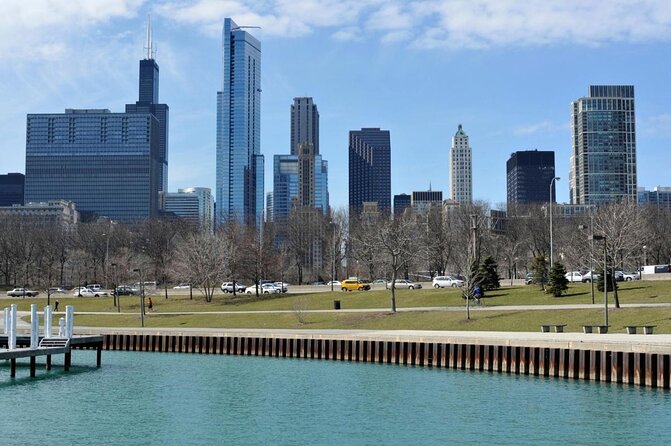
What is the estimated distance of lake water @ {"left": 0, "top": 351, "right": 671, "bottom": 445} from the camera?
122 feet

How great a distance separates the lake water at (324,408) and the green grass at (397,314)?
40.9 feet

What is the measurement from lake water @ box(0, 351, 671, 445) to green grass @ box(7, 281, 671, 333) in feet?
40.9

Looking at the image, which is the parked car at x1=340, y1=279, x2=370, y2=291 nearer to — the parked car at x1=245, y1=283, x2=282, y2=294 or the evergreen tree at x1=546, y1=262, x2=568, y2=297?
the parked car at x1=245, y1=283, x2=282, y2=294

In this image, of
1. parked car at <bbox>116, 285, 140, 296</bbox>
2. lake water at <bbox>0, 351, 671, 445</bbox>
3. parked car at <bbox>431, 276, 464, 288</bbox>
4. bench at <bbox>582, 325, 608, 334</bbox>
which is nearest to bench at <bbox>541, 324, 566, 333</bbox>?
bench at <bbox>582, 325, 608, 334</bbox>

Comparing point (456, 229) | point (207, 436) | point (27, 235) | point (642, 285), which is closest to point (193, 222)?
point (27, 235)

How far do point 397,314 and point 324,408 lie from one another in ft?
111

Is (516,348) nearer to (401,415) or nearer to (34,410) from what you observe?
(401,415)

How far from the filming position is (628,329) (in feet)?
180

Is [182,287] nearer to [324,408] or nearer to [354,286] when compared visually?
[354,286]

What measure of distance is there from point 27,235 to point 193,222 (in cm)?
3238

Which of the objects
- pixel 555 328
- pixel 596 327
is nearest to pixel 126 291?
pixel 555 328

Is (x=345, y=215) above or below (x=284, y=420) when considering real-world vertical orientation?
above

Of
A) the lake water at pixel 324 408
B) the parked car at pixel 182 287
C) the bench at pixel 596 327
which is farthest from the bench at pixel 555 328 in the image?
the parked car at pixel 182 287

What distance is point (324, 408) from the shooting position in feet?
144
